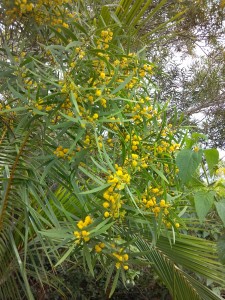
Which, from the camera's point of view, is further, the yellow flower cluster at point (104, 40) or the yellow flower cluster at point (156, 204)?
the yellow flower cluster at point (104, 40)

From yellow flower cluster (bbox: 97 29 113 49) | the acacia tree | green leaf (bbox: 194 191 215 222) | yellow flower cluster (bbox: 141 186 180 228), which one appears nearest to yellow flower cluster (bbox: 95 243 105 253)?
the acacia tree

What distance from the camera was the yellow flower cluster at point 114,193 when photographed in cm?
97

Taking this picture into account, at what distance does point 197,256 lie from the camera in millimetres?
1811

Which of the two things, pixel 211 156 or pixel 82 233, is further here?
pixel 211 156

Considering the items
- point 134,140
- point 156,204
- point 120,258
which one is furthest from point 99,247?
point 134,140

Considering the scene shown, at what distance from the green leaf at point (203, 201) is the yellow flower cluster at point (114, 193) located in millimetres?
164

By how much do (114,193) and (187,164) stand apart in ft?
0.61

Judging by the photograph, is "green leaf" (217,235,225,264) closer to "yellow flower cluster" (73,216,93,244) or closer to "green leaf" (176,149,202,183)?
"green leaf" (176,149,202,183)

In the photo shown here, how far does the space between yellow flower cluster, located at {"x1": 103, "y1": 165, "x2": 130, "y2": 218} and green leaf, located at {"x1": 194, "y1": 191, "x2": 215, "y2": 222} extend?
0.16 meters

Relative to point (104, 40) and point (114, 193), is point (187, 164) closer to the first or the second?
point (114, 193)

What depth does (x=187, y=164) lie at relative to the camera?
106 centimetres

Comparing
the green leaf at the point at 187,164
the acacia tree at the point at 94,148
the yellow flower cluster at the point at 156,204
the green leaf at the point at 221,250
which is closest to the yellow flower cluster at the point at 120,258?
the acacia tree at the point at 94,148

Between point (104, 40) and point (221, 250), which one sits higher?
point (104, 40)

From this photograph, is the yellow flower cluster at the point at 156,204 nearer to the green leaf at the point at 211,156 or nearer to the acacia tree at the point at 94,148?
the acacia tree at the point at 94,148
